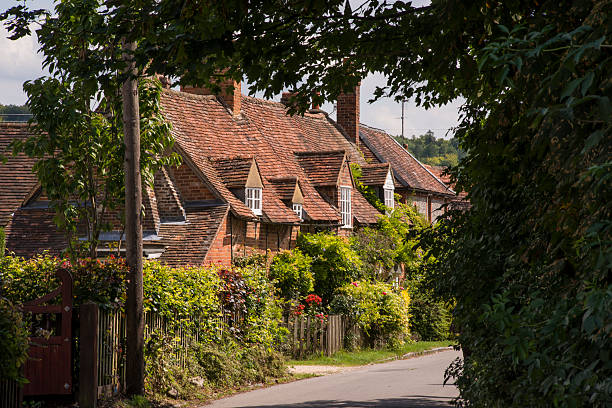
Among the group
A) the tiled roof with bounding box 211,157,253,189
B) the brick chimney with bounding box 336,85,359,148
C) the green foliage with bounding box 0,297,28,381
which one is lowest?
the green foliage with bounding box 0,297,28,381

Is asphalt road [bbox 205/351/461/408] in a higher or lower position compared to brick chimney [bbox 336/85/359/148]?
lower

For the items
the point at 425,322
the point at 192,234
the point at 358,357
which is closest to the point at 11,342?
the point at 192,234

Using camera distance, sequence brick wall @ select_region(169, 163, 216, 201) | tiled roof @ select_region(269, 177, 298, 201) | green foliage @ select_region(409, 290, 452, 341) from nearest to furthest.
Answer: brick wall @ select_region(169, 163, 216, 201), tiled roof @ select_region(269, 177, 298, 201), green foliage @ select_region(409, 290, 452, 341)

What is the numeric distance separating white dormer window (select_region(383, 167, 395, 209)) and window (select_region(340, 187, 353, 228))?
14.8ft

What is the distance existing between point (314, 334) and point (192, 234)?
491 cm

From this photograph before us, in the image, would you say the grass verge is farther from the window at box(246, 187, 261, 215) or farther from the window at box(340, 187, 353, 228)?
the window at box(340, 187, 353, 228)

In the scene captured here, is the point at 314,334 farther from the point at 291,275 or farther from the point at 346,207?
the point at 346,207

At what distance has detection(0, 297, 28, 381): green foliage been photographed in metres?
9.09

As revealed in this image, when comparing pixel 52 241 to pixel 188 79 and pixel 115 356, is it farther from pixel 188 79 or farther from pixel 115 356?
pixel 188 79

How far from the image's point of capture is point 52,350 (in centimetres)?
1207

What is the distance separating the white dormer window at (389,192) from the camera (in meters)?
37.2

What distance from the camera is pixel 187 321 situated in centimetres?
1569

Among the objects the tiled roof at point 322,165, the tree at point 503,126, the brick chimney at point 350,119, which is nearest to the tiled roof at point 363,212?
the tiled roof at point 322,165

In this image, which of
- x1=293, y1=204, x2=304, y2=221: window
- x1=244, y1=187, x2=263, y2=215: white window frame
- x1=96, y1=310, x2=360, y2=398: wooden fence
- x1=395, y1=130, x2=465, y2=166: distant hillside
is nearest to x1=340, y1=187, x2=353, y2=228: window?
x1=293, y1=204, x2=304, y2=221: window
